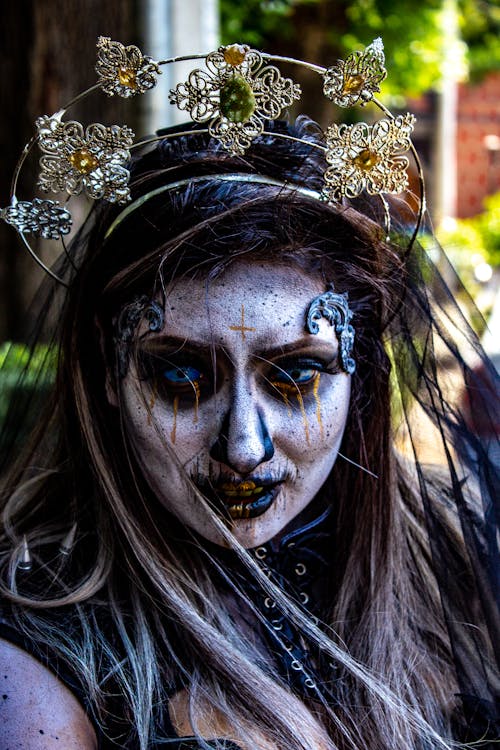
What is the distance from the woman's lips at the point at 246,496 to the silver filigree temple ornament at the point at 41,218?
60cm

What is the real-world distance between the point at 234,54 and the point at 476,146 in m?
17.7

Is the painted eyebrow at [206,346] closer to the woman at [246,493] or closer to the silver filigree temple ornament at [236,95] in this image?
the woman at [246,493]

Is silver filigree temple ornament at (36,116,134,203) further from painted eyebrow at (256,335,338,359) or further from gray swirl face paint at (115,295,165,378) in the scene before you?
painted eyebrow at (256,335,338,359)

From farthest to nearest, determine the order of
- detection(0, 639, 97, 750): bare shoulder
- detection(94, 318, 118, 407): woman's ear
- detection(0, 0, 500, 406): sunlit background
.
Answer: detection(0, 0, 500, 406): sunlit background
detection(94, 318, 118, 407): woman's ear
detection(0, 639, 97, 750): bare shoulder

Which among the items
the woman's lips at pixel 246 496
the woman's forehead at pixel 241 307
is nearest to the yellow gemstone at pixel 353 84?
the woman's forehead at pixel 241 307

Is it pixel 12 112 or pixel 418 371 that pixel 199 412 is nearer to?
pixel 418 371

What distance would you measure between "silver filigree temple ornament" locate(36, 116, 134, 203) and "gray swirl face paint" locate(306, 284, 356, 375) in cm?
44

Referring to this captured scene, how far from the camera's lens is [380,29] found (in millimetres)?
8469

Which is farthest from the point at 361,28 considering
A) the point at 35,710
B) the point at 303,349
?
the point at 35,710

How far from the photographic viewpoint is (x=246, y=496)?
6.20 feet

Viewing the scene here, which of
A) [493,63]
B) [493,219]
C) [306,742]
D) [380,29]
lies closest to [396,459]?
[306,742]

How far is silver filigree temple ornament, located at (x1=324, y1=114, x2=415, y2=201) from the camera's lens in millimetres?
1906

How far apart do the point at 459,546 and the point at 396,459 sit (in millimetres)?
238

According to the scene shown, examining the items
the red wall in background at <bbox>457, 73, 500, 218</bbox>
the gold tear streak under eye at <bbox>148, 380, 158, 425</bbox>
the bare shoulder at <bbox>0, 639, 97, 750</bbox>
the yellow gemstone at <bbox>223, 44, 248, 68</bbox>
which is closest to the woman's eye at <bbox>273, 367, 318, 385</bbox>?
the gold tear streak under eye at <bbox>148, 380, 158, 425</bbox>
